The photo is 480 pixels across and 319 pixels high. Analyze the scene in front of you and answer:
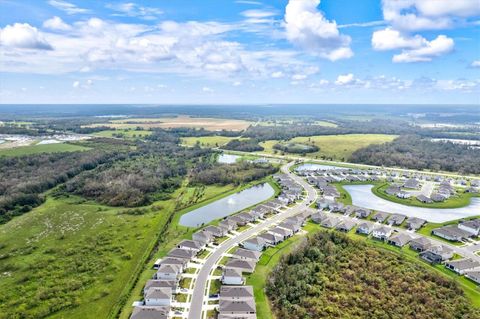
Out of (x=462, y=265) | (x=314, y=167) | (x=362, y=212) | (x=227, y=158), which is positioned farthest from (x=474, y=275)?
(x=227, y=158)

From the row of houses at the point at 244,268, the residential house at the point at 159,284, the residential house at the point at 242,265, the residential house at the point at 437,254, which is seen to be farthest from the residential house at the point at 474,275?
the residential house at the point at 159,284

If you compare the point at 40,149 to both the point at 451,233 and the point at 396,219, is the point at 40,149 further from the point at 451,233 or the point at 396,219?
the point at 451,233

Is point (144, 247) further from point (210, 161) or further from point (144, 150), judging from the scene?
point (144, 150)

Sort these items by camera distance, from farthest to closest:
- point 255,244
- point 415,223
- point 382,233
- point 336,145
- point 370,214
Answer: point 336,145
point 370,214
point 415,223
point 382,233
point 255,244

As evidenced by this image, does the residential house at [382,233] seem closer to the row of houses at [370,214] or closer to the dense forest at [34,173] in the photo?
the row of houses at [370,214]

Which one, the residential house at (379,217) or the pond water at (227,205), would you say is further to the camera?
the pond water at (227,205)

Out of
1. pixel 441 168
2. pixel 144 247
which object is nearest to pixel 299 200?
pixel 144 247

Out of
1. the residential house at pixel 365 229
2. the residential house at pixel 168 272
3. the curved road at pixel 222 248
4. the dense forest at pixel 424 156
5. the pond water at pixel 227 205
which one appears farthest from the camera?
the dense forest at pixel 424 156
